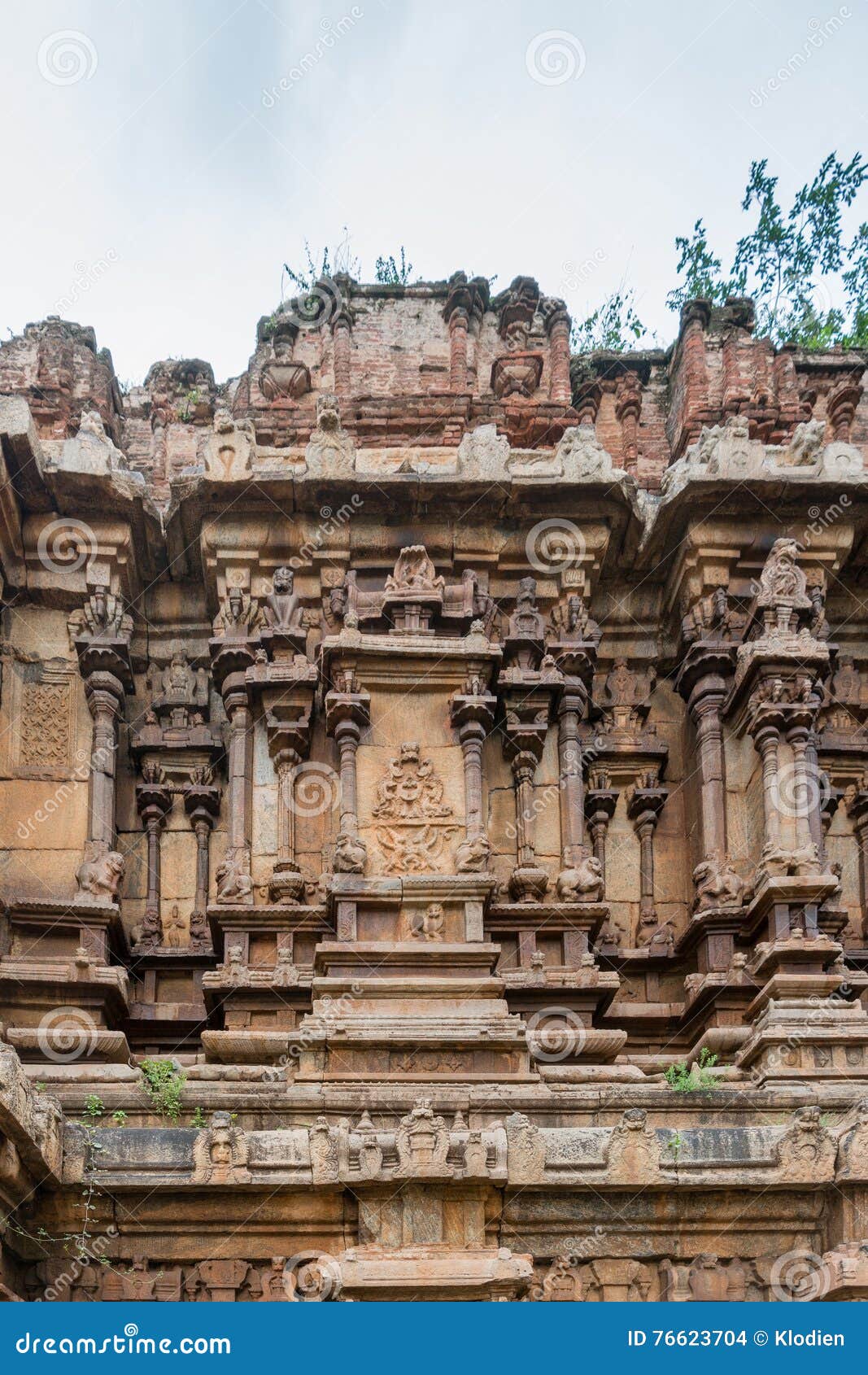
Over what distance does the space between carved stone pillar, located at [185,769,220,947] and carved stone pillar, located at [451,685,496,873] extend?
2.62m

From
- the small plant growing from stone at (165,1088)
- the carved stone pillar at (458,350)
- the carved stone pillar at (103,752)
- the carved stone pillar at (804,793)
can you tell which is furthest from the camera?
the carved stone pillar at (458,350)

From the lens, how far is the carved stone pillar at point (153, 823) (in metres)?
18.1

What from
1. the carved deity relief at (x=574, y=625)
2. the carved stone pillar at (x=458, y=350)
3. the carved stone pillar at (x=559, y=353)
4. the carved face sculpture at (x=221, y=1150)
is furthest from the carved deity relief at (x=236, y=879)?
the carved stone pillar at (x=559, y=353)

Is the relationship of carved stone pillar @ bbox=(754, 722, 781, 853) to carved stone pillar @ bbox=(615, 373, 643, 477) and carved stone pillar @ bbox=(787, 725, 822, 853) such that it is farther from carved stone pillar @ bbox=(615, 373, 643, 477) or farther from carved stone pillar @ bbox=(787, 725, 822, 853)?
carved stone pillar @ bbox=(615, 373, 643, 477)

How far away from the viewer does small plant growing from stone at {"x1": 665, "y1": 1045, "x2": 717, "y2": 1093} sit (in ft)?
49.0

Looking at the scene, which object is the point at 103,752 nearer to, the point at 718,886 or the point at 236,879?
the point at 236,879

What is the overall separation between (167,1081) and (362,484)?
6488 millimetres

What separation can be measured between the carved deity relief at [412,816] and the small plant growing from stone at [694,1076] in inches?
109

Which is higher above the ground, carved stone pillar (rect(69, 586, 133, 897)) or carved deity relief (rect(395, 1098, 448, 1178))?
carved stone pillar (rect(69, 586, 133, 897))

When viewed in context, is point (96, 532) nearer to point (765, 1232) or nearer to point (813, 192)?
point (765, 1232)

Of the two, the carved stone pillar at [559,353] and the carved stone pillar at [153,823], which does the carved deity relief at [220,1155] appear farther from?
the carved stone pillar at [559,353]

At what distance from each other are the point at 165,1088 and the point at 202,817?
15.5 feet

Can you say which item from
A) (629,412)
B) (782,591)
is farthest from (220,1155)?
(629,412)

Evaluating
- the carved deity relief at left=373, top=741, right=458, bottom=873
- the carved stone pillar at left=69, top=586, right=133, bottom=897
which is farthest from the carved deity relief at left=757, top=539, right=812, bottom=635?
the carved stone pillar at left=69, top=586, right=133, bottom=897
